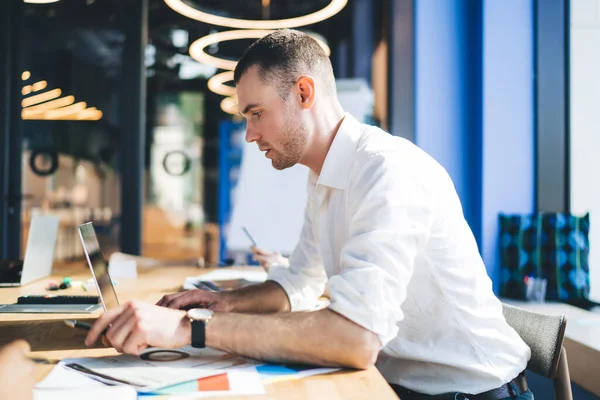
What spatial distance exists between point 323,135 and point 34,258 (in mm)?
1442

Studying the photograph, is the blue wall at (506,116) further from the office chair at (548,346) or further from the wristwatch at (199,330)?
the wristwatch at (199,330)

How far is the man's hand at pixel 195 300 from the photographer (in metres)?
1.40

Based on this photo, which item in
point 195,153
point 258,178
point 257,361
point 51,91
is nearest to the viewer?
point 257,361

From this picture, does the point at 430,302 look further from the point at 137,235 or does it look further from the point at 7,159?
the point at 7,159

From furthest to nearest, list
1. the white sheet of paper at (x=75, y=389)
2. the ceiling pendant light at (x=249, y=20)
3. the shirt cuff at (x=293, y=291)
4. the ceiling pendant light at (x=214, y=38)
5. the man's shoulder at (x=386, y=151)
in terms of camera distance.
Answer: the ceiling pendant light at (x=214, y=38), the ceiling pendant light at (x=249, y=20), the shirt cuff at (x=293, y=291), the man's shoulder at (x=386, y=151), the white sheet of paper at (x=75, y=389)

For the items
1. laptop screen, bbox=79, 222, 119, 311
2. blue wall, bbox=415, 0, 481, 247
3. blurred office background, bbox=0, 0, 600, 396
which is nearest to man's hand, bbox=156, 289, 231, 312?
laptop screen, bbox=79, 222, 119, 311

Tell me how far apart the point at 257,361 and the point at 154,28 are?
6.13 m

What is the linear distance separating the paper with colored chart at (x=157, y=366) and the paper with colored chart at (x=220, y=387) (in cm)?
1

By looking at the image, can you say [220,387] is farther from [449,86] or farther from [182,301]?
[449,86]

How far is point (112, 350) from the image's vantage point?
3.80 feet

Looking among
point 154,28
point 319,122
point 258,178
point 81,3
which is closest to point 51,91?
point 81,3

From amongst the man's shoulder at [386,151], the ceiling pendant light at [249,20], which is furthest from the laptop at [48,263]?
the ceiling pendant light at [249,20]

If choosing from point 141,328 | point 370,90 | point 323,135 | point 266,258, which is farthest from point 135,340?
point 370,90

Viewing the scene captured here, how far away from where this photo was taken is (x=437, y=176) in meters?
1.30
